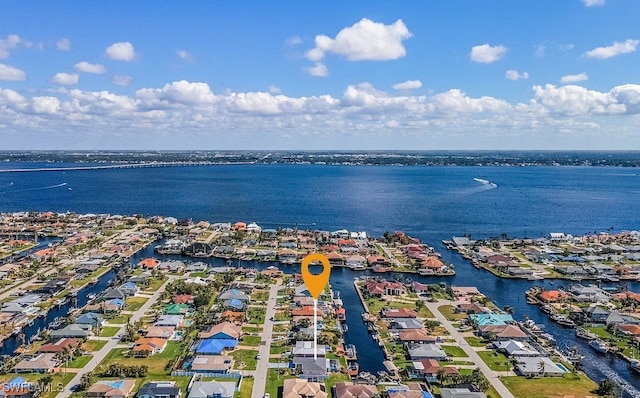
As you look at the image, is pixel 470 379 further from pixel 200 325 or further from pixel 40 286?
pixel 40 286

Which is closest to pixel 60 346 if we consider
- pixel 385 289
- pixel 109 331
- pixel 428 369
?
pixel 109 331

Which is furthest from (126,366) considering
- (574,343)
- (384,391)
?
(574,343)

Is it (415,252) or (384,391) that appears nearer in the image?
(384,391)

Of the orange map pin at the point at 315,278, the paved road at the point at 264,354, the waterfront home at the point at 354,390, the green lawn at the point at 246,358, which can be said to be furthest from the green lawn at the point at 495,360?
the green lawn at the point at 246,358

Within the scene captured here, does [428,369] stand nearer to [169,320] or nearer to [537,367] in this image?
[537,367]

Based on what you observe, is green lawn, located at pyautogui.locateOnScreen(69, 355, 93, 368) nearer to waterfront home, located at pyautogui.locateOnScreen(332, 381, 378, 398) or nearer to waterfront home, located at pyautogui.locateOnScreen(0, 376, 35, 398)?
waterfront home, located at pyautogui.locateOnScreen(0, 376, 35, 398)

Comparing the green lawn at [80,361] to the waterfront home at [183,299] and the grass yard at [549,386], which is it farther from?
the grass yard at [549,386]
